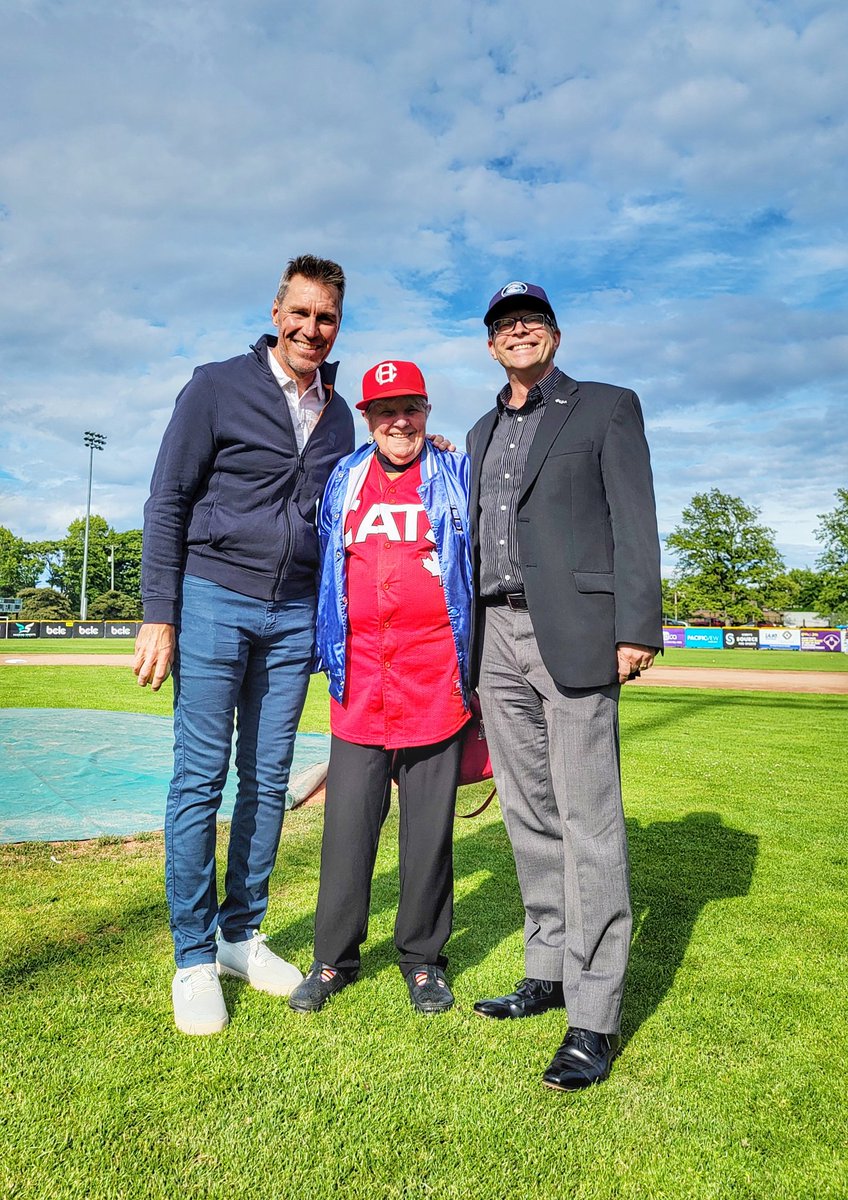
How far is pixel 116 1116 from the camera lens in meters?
1.98

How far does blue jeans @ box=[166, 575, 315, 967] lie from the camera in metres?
2.71

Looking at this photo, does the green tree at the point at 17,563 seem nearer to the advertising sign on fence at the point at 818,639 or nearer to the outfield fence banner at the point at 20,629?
the outfield fence banner at the point at 20,629

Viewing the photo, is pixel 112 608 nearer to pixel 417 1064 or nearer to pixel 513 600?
pixel 513 600

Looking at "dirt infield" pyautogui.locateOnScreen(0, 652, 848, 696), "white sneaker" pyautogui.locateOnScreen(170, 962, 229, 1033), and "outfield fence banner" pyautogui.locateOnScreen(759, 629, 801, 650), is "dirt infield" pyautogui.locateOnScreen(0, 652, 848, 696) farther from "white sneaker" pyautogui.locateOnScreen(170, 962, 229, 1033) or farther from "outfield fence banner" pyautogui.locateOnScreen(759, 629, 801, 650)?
"outfield fence banner" pyautogui.locateOnScreen(759, 629, 801, 650)

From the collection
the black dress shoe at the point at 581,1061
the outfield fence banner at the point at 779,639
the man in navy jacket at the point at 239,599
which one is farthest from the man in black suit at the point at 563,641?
the outfield fence banner at the point at 779,639

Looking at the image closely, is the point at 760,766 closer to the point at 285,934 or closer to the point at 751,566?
the point at 285,934

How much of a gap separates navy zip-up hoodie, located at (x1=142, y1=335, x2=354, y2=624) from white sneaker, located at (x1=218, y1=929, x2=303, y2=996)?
1238 mm

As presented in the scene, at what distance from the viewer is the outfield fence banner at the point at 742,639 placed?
146 feet

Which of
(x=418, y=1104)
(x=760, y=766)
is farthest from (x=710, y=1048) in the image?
(x=760, y=766)

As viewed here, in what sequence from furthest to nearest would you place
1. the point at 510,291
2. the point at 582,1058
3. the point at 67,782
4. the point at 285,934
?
the point at 67,782 < the point at 285,934 < the point at 510,291 < the point at 582,1058

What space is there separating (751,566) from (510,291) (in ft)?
225

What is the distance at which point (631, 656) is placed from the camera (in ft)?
8.17

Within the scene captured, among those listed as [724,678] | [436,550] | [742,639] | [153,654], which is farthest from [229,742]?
[742,639]

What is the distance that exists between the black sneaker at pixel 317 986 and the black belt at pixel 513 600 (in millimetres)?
1416
